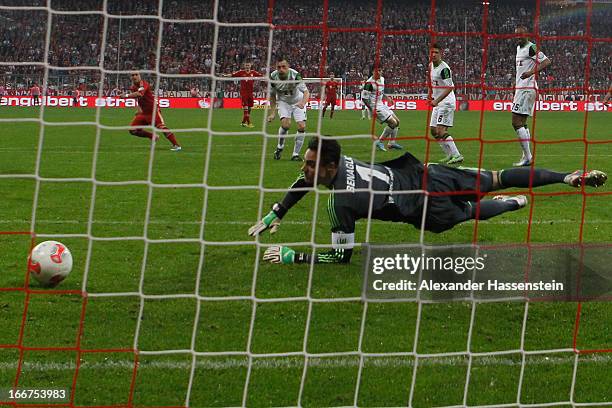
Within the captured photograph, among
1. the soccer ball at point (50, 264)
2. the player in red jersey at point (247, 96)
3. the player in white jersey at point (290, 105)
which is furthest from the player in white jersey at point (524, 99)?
the soccer ball at point (50, 264)

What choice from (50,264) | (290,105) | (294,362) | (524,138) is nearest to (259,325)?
(294,362)

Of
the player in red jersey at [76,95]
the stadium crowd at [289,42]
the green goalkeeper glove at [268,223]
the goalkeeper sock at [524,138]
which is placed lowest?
the green goalkeeper glove at [268,223]

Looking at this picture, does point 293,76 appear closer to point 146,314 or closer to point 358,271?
point 358,271

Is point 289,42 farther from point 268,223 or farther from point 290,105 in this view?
point 268,223

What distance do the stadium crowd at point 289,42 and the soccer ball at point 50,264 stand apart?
840 cm

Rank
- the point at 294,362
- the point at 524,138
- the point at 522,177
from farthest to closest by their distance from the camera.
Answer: the point at 524,138 → the point at 522,177 → the point at 294,362

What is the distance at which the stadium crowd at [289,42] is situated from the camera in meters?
18.0

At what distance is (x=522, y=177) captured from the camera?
7223 mm

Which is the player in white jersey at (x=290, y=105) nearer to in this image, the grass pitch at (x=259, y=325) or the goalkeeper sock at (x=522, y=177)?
the grass pitch at (x=259, y=325)

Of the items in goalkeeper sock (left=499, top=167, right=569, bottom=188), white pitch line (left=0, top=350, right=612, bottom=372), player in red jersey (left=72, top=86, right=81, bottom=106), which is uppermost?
player in red jersey (left=72, top=86, right=81, bottom=106)

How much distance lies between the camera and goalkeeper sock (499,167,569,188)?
7.20 metres

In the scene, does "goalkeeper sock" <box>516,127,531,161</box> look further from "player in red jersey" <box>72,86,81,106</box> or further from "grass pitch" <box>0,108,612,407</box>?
"player in red jersey" <box>72,86,81,106</box>

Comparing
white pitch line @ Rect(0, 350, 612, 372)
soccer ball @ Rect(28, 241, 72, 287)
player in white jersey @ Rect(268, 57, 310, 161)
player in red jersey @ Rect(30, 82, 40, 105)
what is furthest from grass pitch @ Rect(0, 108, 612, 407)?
player in red jersey @ Rect(30, 82, 40, 105)

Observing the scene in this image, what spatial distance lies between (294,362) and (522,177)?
11.0 feet
